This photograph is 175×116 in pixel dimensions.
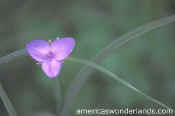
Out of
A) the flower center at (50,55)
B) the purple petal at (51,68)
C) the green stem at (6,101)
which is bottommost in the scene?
the green stem at (6,101)

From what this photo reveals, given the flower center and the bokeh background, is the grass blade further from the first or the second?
the bokeh background

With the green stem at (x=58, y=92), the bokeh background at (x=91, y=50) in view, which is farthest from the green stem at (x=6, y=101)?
the bokeh background at (x=91, y=50)

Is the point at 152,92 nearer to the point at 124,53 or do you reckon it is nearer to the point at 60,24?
the point at 124,53

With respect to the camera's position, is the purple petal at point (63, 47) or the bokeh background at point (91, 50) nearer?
the purple petal at point (63, 47)

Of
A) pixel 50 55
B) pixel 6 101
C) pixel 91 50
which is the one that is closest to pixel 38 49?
pixel 50 55

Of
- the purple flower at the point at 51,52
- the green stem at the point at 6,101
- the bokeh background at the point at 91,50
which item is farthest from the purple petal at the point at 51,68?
the bokeh background at the point at 91,50

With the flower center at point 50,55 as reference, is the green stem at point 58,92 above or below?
below

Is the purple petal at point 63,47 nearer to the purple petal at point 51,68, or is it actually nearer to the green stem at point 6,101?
the purple petal at point 51,68

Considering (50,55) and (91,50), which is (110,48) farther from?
(91,50)
